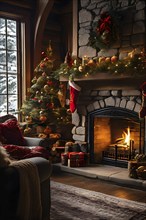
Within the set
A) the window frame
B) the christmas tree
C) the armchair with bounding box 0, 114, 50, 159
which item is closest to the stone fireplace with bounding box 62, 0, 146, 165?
the christmas tree

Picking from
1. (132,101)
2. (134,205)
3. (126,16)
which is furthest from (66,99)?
(134,205)

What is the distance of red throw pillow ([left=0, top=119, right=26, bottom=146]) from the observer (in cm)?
430

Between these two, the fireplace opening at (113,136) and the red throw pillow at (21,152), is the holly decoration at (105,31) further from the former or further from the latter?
the red throw pillow at (21,152)

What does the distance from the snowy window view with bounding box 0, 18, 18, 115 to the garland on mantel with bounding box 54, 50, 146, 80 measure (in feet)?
3.82

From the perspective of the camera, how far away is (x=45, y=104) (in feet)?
18.2

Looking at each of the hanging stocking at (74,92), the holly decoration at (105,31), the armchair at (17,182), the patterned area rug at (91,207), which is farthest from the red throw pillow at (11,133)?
the holly decoration at (105,31)

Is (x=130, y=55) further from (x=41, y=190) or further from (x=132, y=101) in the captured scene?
(x=41, y=190)

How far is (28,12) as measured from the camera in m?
6.06

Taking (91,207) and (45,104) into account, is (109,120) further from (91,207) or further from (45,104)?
(91,207)

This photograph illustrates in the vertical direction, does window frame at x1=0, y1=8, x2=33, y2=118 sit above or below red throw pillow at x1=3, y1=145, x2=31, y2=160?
above

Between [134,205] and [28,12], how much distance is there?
14.1ft

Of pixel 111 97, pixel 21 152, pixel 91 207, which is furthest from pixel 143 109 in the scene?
pixel 21 152

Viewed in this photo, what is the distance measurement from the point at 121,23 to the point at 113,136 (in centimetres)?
192

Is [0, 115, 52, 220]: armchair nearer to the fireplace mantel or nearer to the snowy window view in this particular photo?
the fireplace mantel
